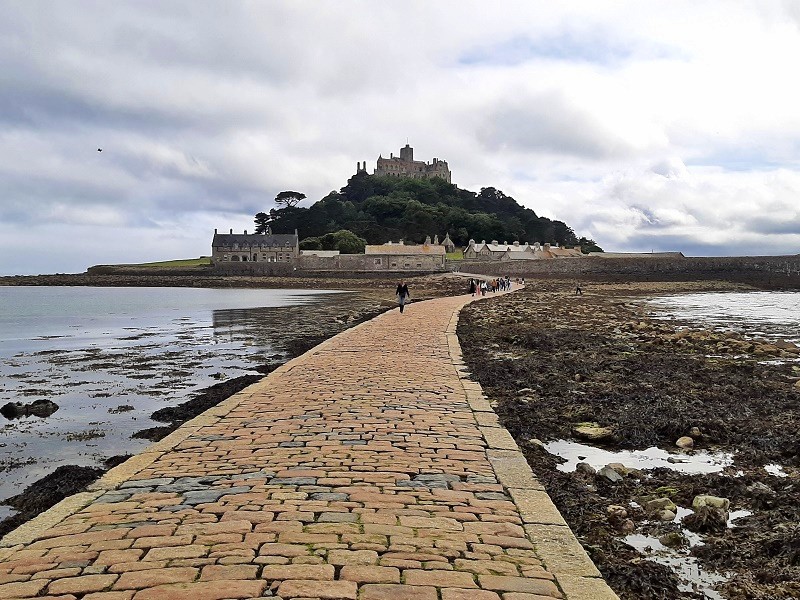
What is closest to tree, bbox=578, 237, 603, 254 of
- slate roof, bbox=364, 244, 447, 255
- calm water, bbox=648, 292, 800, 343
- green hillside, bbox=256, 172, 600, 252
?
green hillside, bbox=256, 172, 600, 252

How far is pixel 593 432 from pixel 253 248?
9398 centimetres

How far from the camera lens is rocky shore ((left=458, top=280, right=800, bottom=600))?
12.0 ft

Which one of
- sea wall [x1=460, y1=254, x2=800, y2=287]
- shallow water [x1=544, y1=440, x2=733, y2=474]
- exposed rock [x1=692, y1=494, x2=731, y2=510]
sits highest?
sea wall [x1=460, y1=254, x2=800, y2=287]

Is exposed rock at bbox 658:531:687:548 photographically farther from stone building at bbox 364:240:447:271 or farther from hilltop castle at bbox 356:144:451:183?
hilltop castle at bbox 356:144:451:183

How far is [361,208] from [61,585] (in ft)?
377

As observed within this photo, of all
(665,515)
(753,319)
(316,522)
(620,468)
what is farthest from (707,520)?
(753,319)

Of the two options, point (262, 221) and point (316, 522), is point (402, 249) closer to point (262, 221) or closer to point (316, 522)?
point (262, 221)

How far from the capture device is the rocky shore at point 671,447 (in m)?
3.67

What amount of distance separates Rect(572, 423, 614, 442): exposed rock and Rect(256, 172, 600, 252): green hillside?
96.3 meters

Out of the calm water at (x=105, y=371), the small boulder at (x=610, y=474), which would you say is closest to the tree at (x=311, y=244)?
the calm water at (x=105, y=371)

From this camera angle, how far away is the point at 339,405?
6965mm

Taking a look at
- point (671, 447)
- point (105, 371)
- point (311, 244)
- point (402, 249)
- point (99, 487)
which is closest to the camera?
point (99, 487)

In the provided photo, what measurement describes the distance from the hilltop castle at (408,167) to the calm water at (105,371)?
113476mm

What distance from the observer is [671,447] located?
21.0ft
